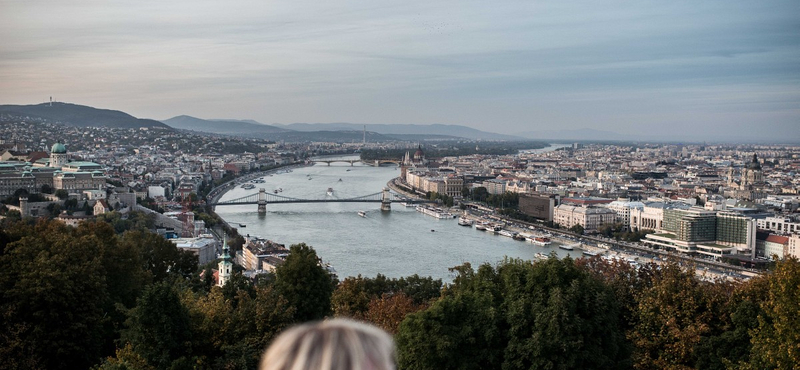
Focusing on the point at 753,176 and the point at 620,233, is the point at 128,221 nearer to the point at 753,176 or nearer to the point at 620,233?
the point at 620,233

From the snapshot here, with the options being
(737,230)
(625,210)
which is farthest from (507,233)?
(737,230)

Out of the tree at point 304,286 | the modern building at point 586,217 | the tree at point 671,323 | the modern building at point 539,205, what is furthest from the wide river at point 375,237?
the tree at point 671,323

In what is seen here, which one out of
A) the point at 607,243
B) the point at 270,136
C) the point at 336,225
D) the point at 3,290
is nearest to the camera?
the point at 3,290

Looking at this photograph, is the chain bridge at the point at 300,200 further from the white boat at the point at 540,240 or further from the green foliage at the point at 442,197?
the white boat at the point at 540,240

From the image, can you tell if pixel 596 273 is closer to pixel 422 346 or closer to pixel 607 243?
pixel 422 346

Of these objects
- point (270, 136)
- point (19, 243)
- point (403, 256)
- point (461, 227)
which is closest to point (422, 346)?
point (19, 243)

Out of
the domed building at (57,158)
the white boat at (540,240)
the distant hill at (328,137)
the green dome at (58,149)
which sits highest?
the distant hill at (328,137)

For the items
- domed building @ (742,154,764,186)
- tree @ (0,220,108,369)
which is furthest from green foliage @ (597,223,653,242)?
tree @ (0,220,108,369)
